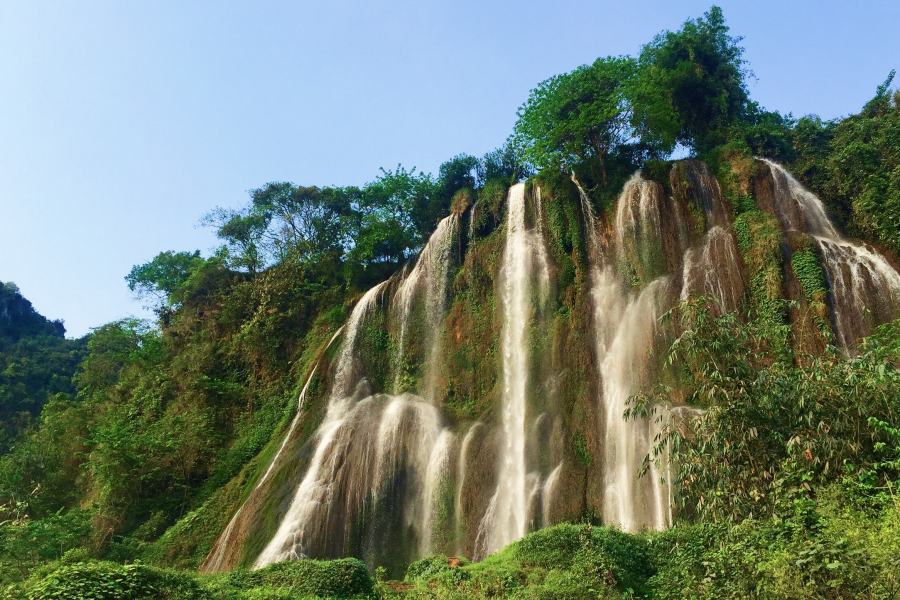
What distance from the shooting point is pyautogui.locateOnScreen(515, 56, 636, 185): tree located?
71.7ft

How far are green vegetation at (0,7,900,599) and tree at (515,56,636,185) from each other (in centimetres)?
10

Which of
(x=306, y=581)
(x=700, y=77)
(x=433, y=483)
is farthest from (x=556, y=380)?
(x=700, y=77)

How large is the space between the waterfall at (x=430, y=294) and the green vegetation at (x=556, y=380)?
384mm

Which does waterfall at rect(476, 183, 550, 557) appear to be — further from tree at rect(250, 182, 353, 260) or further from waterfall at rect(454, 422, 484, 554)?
tree at rect(250, 182, 353, 260)

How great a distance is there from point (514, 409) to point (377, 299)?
6.81m

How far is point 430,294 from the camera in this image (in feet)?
72.0

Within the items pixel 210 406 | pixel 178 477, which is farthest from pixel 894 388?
pixel 210 406

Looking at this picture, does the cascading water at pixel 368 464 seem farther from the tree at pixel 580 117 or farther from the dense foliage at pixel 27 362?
the dense foliage at pixel 27 362

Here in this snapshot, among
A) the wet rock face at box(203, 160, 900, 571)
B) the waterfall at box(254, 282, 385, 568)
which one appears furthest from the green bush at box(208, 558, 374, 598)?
the wet rock face at box(203, 160, 900, 571)

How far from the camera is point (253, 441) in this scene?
20953mm

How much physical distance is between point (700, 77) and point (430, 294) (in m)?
14.0

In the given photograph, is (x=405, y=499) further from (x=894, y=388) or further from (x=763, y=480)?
(x=894, y=388)

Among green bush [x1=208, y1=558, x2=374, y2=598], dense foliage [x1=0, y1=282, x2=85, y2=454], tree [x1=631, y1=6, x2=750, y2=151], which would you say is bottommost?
green bush [x1=208, y1=558, x2=374, y2=598]

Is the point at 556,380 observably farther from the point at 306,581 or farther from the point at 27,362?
the point at 27,362
